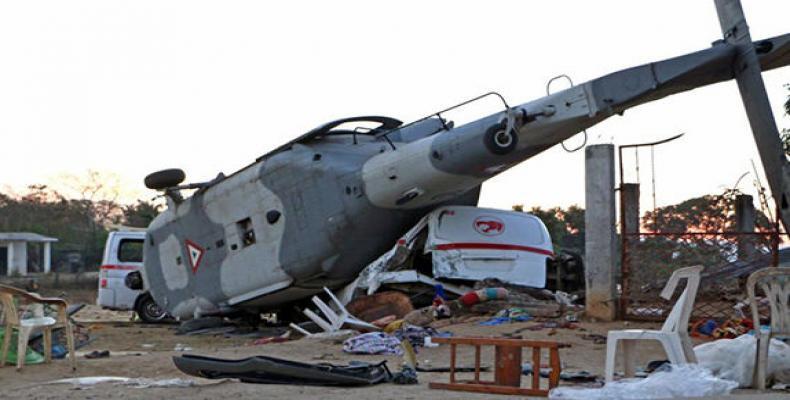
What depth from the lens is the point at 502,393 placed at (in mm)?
7383

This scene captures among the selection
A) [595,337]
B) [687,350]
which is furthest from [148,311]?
[687,350]

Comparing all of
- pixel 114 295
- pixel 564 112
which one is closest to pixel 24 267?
pixel 114 295

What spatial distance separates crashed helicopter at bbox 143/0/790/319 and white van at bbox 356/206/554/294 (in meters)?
0.39

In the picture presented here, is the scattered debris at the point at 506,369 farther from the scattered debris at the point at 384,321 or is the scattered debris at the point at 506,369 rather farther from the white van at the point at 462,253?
the white van at the point at 462,253

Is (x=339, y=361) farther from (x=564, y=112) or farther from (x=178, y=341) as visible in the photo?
(x=178, y=341)

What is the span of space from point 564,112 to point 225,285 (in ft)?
21.9

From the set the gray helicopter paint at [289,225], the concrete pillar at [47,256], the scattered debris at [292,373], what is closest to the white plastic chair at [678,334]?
the scattered debris at [292,373]

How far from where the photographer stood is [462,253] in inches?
592

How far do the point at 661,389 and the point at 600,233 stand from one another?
628 cm

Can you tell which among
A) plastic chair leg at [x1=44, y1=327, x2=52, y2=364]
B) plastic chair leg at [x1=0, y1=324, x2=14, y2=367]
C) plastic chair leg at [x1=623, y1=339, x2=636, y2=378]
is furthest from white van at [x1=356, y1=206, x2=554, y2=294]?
plastic chair leg at [x1=623, y1=339, x2=636, y2=378]

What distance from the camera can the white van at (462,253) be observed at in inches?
590

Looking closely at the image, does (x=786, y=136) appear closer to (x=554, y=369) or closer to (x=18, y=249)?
(x=554, y=369)

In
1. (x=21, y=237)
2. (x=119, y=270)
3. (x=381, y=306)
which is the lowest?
(x=381, y=306)

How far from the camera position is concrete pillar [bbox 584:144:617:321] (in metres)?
12.7
